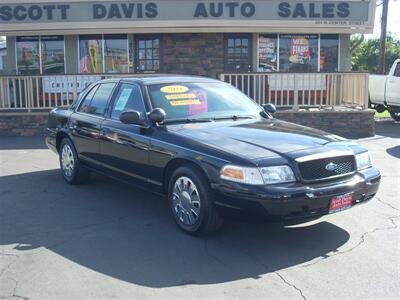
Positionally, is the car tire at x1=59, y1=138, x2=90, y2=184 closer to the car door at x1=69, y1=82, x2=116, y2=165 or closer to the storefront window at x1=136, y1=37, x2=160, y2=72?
the car door at x1=69, y1=82, x2=116, y2=165

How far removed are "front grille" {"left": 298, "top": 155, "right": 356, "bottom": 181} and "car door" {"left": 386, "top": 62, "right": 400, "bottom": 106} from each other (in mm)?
12394

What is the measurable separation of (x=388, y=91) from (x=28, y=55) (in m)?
11.8

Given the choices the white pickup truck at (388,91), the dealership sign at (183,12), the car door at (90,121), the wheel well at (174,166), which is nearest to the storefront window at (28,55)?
the dealership sign at (183,12)

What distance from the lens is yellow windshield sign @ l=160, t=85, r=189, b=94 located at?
5.97 meters

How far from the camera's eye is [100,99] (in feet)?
22.3

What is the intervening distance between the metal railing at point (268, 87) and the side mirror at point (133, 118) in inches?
291

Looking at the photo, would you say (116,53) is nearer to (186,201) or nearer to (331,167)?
(186,201)

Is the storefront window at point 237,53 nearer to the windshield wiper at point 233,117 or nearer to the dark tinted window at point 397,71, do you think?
the dark tinted window at point 397,71

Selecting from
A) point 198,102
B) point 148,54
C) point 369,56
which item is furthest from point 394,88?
point 369,56

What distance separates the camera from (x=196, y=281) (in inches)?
158

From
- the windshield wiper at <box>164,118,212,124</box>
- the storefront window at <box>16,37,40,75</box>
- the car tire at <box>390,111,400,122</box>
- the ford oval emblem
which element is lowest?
the car tire at <box>390,111,400,122</box>

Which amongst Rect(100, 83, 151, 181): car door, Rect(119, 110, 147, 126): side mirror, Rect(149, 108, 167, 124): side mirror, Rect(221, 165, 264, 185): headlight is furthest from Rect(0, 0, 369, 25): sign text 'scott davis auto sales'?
Rect(221, 165, 264, 185): headlight

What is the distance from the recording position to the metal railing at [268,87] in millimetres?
12836

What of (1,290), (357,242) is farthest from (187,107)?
(1,290)
